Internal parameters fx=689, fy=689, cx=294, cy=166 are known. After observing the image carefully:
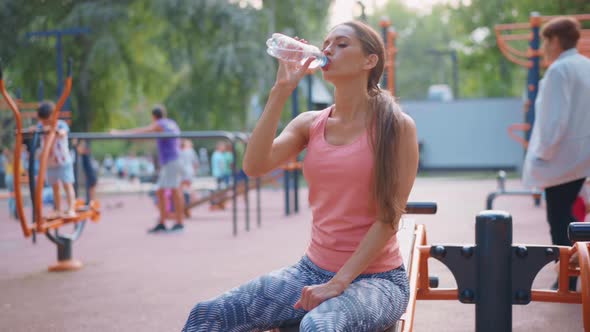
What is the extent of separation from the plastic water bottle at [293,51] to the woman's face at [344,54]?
0.03 metres

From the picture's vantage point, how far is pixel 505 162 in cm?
2605

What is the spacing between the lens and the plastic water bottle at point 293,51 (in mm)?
2330

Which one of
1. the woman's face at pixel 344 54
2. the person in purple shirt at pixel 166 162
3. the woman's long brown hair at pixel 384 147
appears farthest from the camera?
the person in purple shirt at pixel 166 162

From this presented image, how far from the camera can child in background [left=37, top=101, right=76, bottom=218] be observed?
6.38 metres

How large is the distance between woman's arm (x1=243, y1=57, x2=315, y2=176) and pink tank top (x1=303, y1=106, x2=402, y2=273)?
131 millimetres

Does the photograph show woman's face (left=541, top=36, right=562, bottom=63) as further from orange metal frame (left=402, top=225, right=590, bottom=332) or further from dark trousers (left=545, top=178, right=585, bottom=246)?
orange metal frame (left=402, top=225, right=590, bottom=332)

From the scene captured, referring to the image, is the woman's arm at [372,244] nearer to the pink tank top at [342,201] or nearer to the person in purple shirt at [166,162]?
the pink tank top at [342,201]

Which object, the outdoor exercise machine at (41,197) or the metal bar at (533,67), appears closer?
the outdoor exercise machine at (41,197)

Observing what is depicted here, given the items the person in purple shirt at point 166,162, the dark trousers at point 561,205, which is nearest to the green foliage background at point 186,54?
the person in purple shirt at point 166,162

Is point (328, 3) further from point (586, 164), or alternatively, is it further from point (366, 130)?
point (366, 130)

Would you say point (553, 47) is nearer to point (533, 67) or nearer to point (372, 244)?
point (372, 244)

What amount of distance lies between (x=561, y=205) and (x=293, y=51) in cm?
241

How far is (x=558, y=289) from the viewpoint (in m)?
2.89

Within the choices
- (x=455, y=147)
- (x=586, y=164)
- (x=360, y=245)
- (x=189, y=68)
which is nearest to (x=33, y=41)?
(x=586, y=164)
